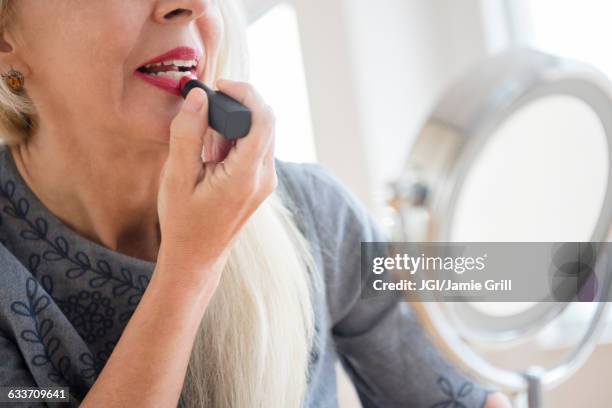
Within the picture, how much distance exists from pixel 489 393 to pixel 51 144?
0.51 meters

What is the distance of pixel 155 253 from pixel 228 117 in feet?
1.06

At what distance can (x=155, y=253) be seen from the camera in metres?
0.79

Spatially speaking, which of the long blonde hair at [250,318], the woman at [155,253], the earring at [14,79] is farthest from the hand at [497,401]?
the earring at [14,79]

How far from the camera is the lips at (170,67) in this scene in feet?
2.12

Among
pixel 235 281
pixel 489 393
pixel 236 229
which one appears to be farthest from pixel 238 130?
pixel 489 393

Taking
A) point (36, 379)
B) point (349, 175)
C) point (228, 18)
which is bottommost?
point (36, 379)

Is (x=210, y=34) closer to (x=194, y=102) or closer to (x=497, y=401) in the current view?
(x=194, y=102)

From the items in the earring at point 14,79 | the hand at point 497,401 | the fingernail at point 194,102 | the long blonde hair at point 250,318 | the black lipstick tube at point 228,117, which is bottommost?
the hand at point 497,401

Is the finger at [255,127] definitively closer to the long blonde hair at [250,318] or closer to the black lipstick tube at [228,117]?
the black lipstick tube at [228,117]

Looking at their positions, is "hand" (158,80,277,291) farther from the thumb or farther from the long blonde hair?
the long blonde hair

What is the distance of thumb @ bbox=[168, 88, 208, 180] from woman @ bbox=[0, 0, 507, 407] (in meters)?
0.03

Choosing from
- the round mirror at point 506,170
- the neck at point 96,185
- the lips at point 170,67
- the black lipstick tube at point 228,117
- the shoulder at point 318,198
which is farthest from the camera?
the shoulder at point 318,198

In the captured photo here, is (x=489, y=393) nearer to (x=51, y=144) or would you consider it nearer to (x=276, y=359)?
(x=276, y=359)

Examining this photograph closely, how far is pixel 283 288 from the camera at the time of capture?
0.76 meters
